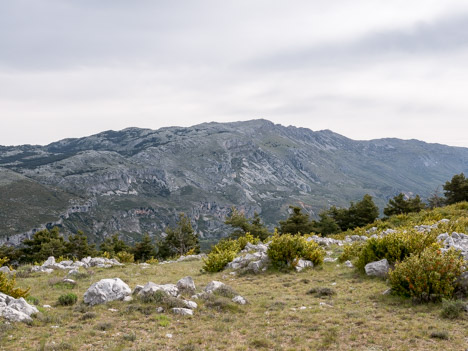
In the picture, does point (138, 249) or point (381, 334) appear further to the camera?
point (138, 249)

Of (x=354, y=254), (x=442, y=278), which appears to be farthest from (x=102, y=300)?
(x=354, y=254)

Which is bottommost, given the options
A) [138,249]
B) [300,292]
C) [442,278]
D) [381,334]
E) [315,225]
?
[138,249]

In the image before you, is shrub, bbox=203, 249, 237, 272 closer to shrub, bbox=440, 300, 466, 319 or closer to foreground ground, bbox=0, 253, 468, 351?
foreground ground, bbox=0, 253, 468, 351

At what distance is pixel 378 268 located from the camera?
52.4ft

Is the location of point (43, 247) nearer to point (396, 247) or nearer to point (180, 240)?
point (180, 240)

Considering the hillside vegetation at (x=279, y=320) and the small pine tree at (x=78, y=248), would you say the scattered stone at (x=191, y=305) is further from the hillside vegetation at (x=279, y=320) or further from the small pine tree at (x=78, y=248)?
the small pine tree at (x=78, y=248)

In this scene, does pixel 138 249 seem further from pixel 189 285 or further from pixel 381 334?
pixel 381 334

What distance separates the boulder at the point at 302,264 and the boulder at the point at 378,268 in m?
4.01

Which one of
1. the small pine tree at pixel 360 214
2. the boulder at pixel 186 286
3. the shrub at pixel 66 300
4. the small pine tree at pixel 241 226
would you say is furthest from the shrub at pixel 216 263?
the small pine tree at pixel 241 226

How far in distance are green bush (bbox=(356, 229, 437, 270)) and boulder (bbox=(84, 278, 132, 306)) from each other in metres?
12.3

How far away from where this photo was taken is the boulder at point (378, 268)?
620 inches

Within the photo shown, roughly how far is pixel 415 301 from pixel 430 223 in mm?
16827

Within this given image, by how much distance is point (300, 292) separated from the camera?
48.8 ft

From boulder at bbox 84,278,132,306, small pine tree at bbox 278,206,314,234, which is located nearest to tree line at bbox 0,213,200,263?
small pine tree at bbox 278,206,314,234
